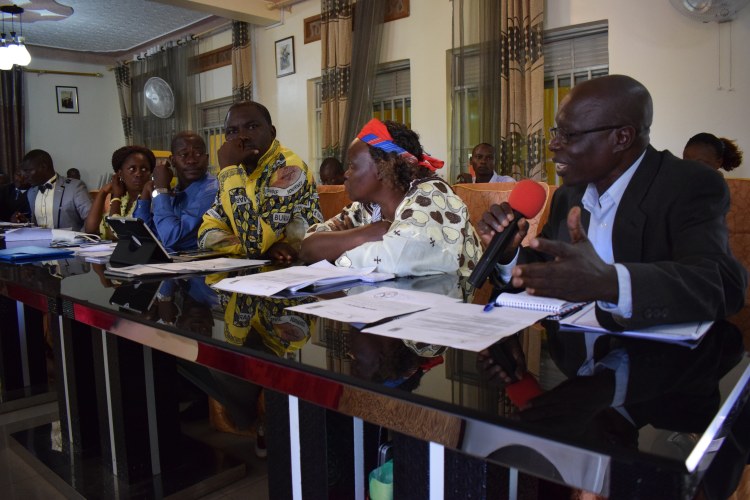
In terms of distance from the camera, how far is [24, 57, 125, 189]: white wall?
9156mm

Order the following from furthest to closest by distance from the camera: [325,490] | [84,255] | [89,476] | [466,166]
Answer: [466,166]
[84,255]
[89,476]
[325,490]

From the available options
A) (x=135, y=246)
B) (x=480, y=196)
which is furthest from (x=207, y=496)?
(x=480, y=196)

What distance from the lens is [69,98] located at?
9.52 metres

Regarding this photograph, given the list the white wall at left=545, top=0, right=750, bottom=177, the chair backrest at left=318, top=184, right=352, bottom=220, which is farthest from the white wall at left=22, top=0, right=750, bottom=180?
the chair backrest at left=318, top=184, right=352, bottom=220

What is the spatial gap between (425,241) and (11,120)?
30.7 ft

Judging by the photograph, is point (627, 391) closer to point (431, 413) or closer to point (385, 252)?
point (431, 413)

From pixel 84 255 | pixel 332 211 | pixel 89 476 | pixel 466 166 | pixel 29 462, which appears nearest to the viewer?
pixel 89 476

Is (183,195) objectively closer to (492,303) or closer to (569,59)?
(492,303)

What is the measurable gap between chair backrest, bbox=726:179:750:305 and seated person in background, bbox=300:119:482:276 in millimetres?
782

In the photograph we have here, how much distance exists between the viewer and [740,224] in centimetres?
176

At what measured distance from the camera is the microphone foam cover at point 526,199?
3.12 feet

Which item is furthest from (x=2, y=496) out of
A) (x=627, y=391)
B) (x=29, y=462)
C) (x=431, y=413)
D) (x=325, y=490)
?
(x=627, y=391)

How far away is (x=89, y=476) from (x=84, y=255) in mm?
879

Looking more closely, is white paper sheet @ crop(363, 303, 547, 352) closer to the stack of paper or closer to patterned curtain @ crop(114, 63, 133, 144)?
the stack of paper
